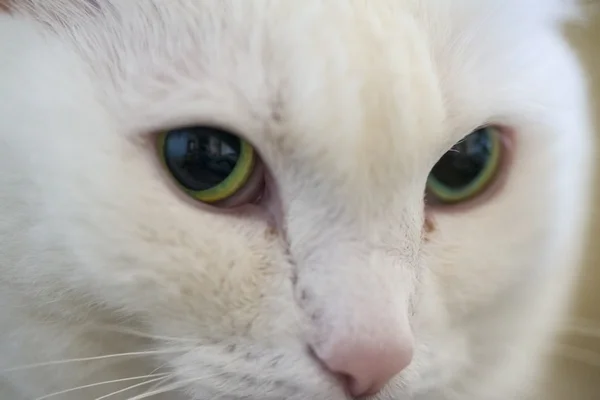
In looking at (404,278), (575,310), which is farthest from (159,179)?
(575,310)

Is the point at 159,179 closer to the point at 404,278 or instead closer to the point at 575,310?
the point at 404,278

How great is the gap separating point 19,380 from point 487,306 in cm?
42

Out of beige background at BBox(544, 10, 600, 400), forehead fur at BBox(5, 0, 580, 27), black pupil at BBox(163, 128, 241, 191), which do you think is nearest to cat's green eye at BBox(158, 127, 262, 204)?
black pupil at BBox(163, 128, 241, 191)

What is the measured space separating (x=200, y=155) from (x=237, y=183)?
0.13ft

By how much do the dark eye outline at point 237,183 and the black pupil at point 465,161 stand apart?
0.16 m

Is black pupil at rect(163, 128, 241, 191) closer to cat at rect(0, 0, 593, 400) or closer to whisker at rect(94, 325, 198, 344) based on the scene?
Answer: cat at rect(0, 0, 593, 400)

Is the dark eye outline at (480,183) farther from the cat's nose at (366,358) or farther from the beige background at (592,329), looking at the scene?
the beige background at (592,329)

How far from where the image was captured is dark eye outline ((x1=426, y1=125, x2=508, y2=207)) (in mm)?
666

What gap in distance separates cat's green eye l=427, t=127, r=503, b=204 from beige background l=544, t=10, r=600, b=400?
0.38m

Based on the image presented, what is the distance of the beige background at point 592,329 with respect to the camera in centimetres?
105

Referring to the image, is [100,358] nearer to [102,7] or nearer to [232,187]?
[232,187]

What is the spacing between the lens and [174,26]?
0.58m

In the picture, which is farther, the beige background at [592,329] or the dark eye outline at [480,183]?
the beige background at [592,329]

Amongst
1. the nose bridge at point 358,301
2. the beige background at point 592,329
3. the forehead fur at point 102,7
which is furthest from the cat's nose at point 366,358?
the beige background at point 592,329
